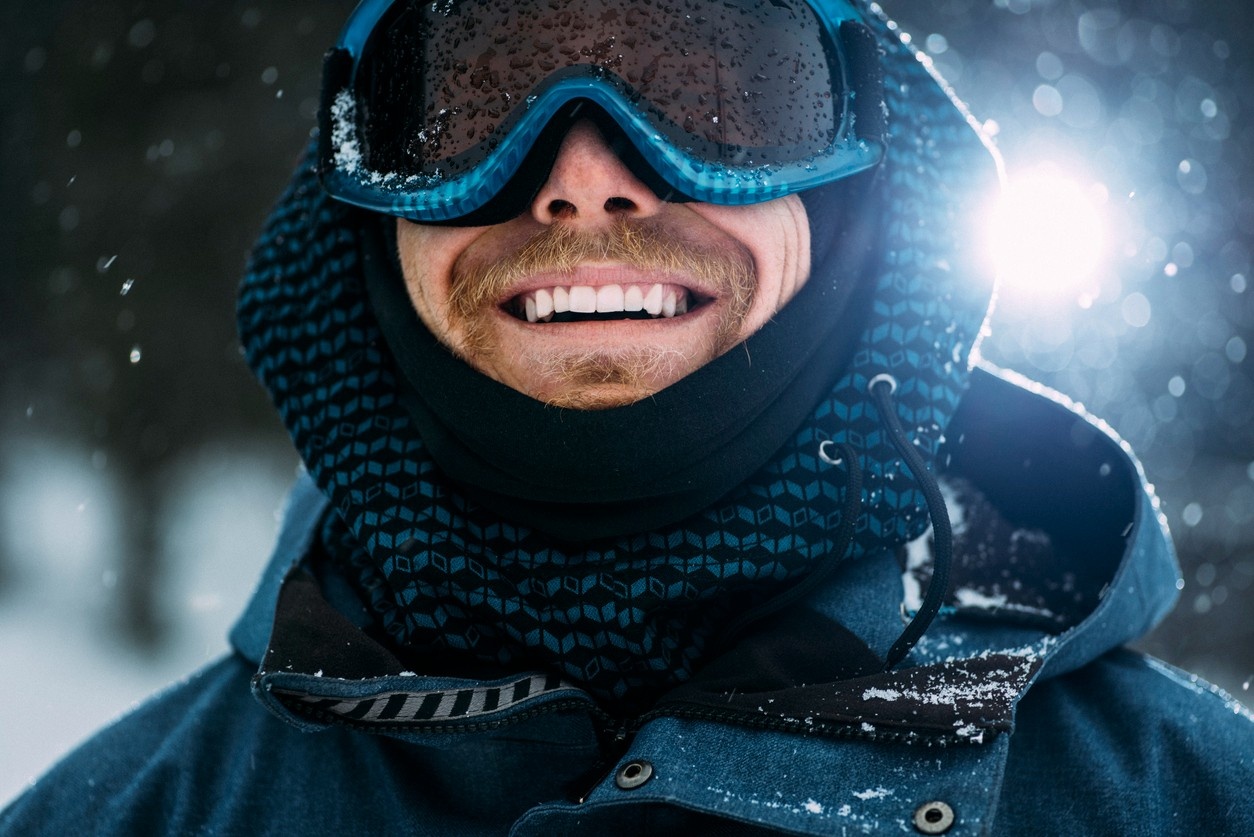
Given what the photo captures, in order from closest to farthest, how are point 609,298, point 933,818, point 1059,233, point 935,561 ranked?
point 933,818, point 935,561, point 609,298, point 1059,233

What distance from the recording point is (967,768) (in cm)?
125

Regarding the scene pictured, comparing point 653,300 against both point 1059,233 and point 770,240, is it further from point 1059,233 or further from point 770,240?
point 1059,233

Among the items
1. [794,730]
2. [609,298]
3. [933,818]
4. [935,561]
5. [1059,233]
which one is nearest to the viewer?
[933,818]

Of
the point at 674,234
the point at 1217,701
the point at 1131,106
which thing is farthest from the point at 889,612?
the point at 1131,106

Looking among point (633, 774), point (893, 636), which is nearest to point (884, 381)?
point (893, 636)

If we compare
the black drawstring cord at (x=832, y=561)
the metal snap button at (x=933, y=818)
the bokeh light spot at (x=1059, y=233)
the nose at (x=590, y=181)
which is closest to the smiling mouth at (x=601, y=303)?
the nose at (x=590, y=181)

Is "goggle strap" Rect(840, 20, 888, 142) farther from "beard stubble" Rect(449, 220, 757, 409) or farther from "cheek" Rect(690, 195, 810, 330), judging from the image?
"beard stubble" Rect(449, 220, 757, 409)

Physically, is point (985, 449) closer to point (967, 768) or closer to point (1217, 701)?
point (1217, 701)

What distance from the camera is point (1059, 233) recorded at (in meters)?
7.57

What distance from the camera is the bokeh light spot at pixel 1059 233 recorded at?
7.14 m

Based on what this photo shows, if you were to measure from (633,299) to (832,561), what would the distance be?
1.59 feet

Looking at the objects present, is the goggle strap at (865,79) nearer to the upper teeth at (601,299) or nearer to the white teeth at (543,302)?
the upper teeth at (601,299)

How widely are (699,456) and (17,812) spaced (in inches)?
47.6

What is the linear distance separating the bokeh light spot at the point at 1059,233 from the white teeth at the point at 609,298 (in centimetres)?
565
